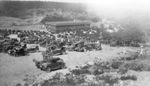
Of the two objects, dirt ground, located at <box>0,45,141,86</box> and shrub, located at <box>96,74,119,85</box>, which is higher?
shrub, located at <box>96,74,119,85</box>

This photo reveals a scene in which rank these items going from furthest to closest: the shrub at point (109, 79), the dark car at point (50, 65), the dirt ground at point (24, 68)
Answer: the dark car at point (50, 65), the dirt ground at point (24, 68), the shrub at point (109, 79)

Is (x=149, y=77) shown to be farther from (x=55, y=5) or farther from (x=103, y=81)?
(x=55, y=5)

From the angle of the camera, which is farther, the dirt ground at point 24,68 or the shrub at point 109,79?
A: the dirt ground at point 24,68

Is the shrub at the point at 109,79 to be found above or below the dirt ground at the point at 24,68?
above

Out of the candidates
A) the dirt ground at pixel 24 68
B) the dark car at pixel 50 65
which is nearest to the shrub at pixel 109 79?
the dirt ground at pixel 24 68

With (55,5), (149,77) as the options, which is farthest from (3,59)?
(55,5)

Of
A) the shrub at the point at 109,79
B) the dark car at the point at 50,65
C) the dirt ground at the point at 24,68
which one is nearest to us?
the shrub at the point at 109,79

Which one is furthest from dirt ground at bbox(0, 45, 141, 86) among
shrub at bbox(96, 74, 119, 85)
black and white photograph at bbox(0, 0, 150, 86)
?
shrub at bbox(96, 74, 119, 85)

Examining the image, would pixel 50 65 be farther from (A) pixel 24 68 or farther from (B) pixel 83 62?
(B) pixel 83 62

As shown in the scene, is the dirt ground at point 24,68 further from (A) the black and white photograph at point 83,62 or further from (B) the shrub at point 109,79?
(B) the shrub at point 109,79

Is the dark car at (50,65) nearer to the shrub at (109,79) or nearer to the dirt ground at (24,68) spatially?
the dirt ground at (24,68)

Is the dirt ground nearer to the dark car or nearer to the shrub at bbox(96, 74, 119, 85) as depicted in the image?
the dark car
